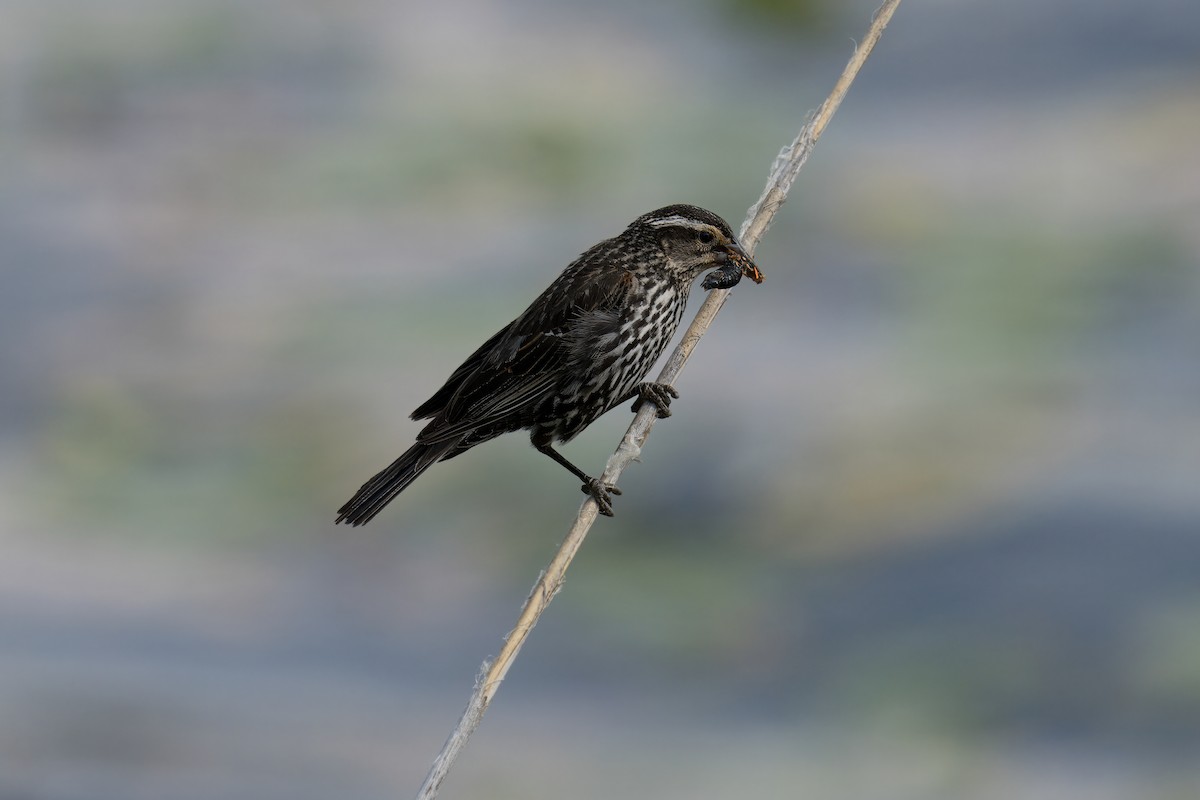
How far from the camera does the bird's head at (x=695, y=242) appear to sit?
12.0 ft

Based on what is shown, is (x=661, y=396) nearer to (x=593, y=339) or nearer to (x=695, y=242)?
(x=593, y=339)

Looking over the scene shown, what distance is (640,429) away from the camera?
3404 mm

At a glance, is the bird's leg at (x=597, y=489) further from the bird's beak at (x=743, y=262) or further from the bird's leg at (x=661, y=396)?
the bird's beak at (x=743, y=262)

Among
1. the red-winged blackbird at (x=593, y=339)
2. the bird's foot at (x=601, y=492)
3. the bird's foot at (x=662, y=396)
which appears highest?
the red-winged blackbird at (x=593, y=339)

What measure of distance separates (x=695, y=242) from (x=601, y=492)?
2.61 feet

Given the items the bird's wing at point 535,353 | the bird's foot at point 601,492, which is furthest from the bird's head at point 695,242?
the bird's foot at point 601,492

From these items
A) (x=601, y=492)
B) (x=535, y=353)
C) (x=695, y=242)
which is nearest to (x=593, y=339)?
(x=535, y=353)

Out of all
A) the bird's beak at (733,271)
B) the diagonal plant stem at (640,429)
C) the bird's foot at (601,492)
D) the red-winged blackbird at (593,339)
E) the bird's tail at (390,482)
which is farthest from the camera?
the red-winged blackbird at (593,339)

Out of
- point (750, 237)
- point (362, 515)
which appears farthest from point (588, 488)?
point (750, 237)

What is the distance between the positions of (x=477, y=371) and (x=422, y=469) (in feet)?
1.21

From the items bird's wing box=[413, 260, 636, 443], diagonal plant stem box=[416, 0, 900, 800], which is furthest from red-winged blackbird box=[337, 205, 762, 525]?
diagonal plant stem box=[416, 0, 900, 800]

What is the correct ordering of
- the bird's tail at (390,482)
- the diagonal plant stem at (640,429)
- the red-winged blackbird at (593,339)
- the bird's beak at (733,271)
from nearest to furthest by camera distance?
the diagonal plant stem at (640,429)
the bird's tail at (390,482)
the bird's beak at (733,271)
the red-winged blackbird at (593,339)

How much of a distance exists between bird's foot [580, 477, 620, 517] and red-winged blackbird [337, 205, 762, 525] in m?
0.16

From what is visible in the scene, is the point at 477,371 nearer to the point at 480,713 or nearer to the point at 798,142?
the point at 798,142
